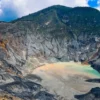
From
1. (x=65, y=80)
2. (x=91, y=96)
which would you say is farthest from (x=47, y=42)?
(x=91, y=96)

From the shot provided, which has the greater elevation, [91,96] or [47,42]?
[47,42]

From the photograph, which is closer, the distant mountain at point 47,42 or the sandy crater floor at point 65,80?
the sandy crater floor at point 65,80

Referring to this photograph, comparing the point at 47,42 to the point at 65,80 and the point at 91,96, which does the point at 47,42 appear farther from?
the point at 91,96

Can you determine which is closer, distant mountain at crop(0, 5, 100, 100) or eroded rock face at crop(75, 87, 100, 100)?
eroded rock face at crop(75, 87, 100, 100)

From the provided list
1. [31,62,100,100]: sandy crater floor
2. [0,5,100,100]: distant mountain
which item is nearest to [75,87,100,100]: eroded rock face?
[31,62,100,100]: sandy crater floor

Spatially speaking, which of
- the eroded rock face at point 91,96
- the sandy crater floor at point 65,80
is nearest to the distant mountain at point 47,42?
the sandy crater floor at point 65,80

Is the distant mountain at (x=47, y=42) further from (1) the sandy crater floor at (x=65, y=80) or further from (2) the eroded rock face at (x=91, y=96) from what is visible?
(2) the eroded rock face at (x=91, y=96)

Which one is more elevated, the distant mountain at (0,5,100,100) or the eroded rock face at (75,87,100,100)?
the distant mountain at (0,5,100,100)

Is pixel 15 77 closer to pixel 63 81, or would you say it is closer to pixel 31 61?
pixel 63 81

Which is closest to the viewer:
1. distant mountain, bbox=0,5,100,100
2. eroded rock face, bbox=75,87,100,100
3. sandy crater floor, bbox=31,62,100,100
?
eroded rock face, bbox=75,87,100,100

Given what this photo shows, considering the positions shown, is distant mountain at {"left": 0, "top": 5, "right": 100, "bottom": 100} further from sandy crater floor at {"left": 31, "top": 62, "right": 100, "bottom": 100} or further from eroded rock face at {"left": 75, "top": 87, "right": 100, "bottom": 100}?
eroded rock face at {"left": 75, "top": 87, "right": 100, "bottom": 100}

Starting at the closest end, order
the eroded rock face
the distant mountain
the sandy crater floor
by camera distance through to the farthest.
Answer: the eroded rock face, the sandy crater floor, the distant mountain
